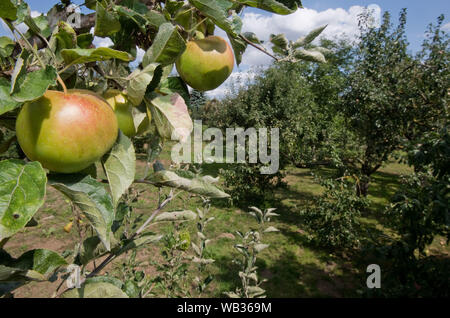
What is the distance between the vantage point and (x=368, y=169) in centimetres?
673

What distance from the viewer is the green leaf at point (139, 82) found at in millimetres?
507

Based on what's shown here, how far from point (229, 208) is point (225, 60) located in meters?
6.77

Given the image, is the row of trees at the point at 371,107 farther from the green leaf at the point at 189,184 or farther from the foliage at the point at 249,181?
the green leaf at the point at 189,184

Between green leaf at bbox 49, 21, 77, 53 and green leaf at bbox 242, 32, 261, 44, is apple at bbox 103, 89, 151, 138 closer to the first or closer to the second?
green leaf at bbox 49, 21, 77, 53

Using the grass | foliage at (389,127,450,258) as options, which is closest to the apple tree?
the grass

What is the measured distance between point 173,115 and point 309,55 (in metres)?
0.39

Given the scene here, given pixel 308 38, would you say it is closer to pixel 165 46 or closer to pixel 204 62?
pixel 204 62

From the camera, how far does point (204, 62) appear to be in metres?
0.69

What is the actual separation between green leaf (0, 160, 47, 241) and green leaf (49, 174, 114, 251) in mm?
48

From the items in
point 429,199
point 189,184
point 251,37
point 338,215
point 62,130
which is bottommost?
point 338,215

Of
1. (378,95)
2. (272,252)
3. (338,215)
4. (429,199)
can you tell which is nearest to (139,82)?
(429,199)

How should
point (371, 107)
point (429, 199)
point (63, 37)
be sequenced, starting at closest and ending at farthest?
point (63, 37) → point (429, 199) → point (371, 107)

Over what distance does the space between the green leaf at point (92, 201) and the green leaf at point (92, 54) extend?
200 millimetres

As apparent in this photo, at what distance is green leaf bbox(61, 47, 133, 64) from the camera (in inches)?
16.5
